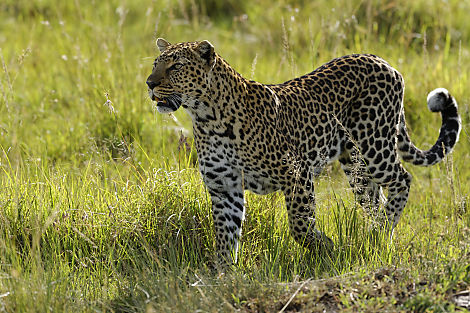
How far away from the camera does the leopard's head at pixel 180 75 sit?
4746mm

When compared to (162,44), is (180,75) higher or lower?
lower

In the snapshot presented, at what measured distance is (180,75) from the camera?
4.80 metres

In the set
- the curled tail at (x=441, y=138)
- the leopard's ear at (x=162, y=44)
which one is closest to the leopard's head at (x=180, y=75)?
the leopard's ear at (x=162, y=44)

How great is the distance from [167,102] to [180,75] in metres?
0.21

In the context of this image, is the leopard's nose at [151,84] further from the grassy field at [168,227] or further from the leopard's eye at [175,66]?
the grassy field at [168,227]

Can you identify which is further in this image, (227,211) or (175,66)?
(227,211)

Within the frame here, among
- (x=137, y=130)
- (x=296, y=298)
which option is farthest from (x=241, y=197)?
(x=137, y=130)

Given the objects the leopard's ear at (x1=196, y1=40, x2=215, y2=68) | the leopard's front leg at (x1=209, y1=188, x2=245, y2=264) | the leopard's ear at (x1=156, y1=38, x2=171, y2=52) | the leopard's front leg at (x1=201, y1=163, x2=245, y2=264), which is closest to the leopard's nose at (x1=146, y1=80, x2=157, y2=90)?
the leopard's ear at (x1=196, y1=40, x2=215, y2=68)

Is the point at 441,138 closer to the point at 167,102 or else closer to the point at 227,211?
the point at 227,211

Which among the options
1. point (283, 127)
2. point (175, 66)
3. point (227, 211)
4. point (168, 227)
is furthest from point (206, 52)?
point (168, 227)

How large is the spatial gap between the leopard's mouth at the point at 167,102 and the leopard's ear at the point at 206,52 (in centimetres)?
32

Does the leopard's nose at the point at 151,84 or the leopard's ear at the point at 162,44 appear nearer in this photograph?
the leopard's nose at the point at 151,84

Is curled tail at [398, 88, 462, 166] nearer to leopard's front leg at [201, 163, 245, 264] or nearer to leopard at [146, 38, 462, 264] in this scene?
leopard at [146, 38, 462, 264]

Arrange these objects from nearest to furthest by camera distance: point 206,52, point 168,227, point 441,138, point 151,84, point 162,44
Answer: point 151,84
point 206,52
point 162,44
point 168,227
point 441,138
